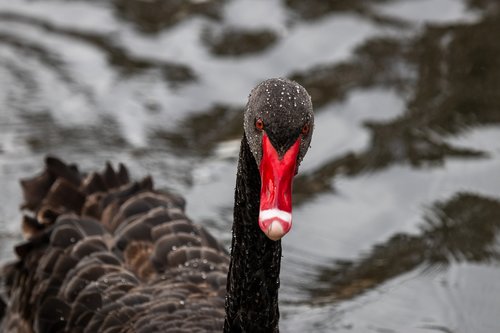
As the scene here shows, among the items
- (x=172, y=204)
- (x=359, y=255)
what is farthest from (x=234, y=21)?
(x=172, y=204)

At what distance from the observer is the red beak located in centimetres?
309

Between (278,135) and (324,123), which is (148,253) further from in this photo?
(324,123)

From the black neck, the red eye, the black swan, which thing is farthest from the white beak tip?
the black neck

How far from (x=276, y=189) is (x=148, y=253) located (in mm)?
→ 1496

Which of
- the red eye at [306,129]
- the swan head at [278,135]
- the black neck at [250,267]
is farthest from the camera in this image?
the black neck at [250,267]

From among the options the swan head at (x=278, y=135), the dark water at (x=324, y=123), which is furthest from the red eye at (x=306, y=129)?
the dark water at (x=324, y=123)

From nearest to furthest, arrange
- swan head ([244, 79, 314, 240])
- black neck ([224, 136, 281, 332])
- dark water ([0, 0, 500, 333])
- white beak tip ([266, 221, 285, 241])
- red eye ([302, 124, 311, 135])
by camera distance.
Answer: white beak tip ([266, 221, 285, 241])
swan head ([244, 79, 314, 240])
red eye ([302, 124, 311, 135])
black neck ([224, 136, 281, 332])
dark water ([0, 0, 500, 333])

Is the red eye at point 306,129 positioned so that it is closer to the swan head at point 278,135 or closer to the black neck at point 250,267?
the swan head at point 278,135

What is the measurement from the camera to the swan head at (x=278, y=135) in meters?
3.21

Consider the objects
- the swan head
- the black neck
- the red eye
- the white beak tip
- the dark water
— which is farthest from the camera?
the dark water

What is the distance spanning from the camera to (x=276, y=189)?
3.20 m

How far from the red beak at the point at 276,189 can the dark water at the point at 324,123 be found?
2.24 meters

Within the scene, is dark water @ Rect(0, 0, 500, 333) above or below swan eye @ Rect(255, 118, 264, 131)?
above

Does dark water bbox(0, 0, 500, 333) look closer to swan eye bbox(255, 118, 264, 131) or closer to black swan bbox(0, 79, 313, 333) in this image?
black swan bbox(0, 79, 313, 333)
